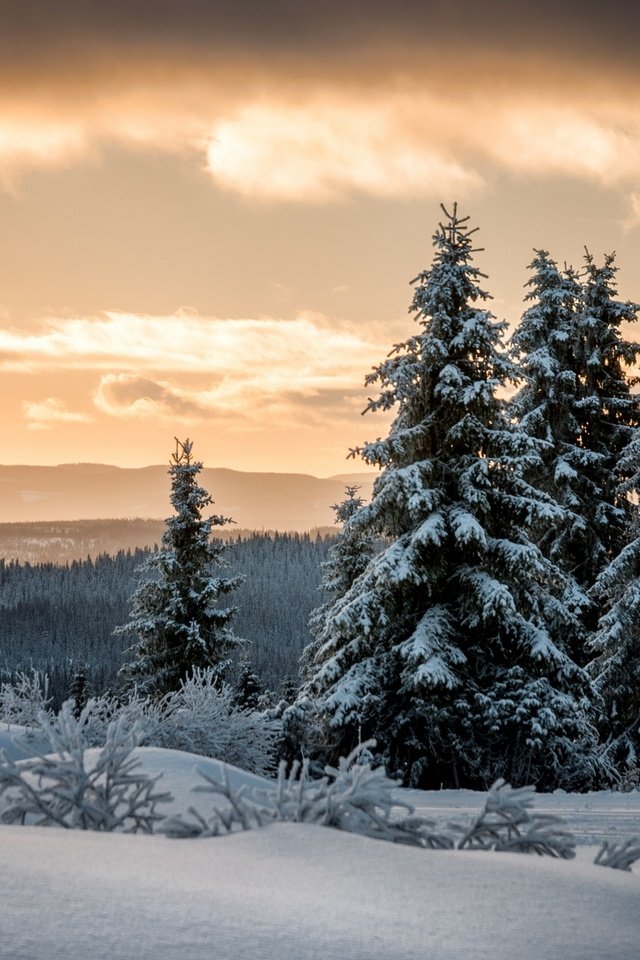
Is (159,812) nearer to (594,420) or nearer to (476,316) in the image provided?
(476,316)

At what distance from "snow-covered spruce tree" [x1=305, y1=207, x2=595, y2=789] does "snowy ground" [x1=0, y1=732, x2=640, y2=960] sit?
11.8 meters

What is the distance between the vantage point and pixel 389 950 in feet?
8.29

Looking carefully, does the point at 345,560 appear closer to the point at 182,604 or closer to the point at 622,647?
the point at 182,604

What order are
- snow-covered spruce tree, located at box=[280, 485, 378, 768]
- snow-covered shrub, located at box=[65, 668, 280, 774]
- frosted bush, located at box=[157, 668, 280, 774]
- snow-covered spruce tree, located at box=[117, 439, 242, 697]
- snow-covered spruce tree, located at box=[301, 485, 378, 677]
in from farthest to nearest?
snow-covered spruce tree, located at box=[301, 485, 378, 677] → snow-covered spruce tree, located at box=[117, 439, 242, 697] → snow-covered spruce tree, located at box=[280, 485, 378, 768] → frosted bush, located at box=[157, 668, 280, 774] → snow-covered shrub, located at box=[65, 668, 280, 774]

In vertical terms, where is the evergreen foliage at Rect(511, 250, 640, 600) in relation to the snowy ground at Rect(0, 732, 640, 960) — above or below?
above

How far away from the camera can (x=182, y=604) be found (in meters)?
25.9

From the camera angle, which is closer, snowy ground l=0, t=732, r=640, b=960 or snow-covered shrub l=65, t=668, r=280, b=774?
snowy ground l=0, t=732, r=640, b=960

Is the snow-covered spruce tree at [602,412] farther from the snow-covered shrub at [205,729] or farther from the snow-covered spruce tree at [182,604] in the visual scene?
the snow-covered shrub at [205,729]

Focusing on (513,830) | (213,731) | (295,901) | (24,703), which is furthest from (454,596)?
(295,901)

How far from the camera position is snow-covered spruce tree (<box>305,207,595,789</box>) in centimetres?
1566

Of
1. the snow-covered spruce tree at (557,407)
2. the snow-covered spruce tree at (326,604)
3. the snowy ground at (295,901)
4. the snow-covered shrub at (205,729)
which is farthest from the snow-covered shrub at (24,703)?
the snow-covered spruce tree at (557,407)

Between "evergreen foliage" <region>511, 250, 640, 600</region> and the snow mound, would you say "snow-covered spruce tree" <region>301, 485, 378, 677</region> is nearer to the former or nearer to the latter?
"evergreen foliage" <region>511, 250, 640, 600</region>

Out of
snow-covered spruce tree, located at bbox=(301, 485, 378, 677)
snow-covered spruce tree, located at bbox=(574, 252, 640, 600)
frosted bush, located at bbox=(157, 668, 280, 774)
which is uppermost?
snow-covered spruce tree, located at bbox=(574, 252, 640, 600)

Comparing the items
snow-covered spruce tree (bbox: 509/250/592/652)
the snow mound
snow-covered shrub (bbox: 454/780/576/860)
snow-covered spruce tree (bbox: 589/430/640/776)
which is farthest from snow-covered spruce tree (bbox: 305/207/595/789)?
the snow mound
